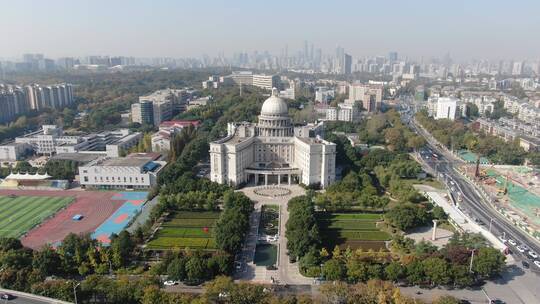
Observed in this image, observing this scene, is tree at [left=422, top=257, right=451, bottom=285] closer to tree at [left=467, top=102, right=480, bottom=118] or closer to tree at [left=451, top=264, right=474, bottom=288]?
tree at [left=451, top=264, right=474, bottom=288]

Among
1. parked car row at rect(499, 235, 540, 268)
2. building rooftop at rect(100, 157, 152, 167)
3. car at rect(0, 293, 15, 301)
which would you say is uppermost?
building rooftop at rect(100, 157, 152, 167)

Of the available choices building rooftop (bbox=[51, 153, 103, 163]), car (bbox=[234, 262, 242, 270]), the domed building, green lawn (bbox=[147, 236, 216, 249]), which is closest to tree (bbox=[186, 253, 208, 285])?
car (bbox=[234, 262, 242, 270])

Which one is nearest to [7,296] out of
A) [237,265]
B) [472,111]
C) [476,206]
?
[237,265]

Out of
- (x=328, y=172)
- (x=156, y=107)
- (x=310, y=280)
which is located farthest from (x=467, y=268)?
(x=156, y=107)

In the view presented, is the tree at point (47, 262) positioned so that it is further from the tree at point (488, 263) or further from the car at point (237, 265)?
the tree at point (488, 263)

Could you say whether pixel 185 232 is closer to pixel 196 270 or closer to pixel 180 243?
pixel 180 243

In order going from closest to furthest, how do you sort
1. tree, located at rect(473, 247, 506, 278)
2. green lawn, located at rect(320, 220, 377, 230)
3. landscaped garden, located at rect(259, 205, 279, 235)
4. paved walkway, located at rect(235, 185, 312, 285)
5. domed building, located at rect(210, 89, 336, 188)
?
1. tree, located at rect(473, 247, 506, 278)
2. paved walkway, located at rect(235, 185, 312, 285)
3. landscaped garden, located at rect(259, 205, 279, 235)
4. green lawn, located at rect(320, 220, 377, 230)
5. domed building, located at rect(210, 89, 336, 188)
